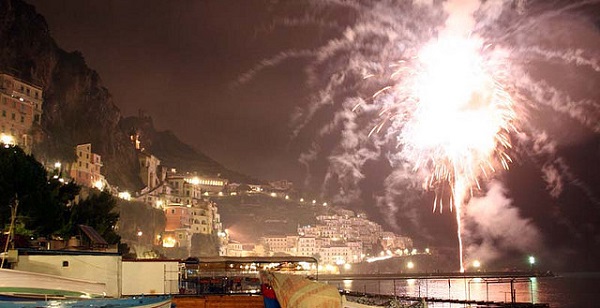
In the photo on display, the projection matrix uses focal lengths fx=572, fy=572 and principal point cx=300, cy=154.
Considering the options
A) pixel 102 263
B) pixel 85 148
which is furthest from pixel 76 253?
pixel 85 148

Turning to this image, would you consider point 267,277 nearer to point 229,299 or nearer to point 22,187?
point 229,299

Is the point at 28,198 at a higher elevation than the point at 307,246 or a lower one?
higher

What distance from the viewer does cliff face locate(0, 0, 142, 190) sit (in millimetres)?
82875

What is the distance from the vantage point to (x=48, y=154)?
7825cm

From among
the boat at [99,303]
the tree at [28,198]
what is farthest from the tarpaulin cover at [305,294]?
the tree at [28,198]

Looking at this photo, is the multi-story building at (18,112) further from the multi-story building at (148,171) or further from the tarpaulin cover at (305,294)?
the tarpaulin cover at (305,294)

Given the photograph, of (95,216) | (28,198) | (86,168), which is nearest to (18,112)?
(86,168)

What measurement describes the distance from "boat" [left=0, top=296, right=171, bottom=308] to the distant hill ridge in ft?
191

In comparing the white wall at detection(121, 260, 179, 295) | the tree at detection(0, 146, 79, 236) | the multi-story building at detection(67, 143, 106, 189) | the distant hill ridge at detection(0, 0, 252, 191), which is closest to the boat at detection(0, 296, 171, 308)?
the white wall at detection(121, 260, 179, 295)

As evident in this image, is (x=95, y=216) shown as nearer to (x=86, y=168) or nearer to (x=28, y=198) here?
(x=28, y=198)

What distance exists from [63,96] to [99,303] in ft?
264

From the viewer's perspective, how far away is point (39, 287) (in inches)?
830

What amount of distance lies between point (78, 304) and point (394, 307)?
53.6 ft

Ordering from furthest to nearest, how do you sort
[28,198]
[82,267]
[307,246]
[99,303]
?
[307,246] < [28,198] < [82,267] < [99,303]
